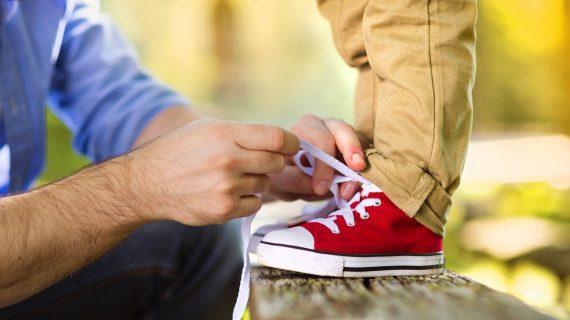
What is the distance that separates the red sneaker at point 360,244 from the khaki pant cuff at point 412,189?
0.01m

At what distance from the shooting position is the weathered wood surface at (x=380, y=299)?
760 mm

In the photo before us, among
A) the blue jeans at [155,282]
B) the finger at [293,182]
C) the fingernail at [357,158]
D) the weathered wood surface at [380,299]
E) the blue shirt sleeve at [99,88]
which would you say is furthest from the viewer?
the blue shirt sleeve at [99,88]

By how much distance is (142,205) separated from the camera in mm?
1014

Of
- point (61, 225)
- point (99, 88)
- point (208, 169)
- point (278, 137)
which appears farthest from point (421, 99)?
point (99, 88)

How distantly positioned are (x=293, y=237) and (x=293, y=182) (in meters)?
0.23

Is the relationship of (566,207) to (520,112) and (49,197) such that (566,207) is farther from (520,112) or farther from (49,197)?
(49,197)

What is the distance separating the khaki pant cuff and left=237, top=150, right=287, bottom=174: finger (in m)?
0.16

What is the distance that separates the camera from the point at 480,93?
3896mm

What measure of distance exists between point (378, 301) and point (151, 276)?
2.23 ft

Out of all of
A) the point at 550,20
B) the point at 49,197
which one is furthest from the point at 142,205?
the point at 550,20

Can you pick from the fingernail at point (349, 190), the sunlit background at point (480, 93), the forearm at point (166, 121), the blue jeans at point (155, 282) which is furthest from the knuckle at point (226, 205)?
the sunlit background at point (480, 93)

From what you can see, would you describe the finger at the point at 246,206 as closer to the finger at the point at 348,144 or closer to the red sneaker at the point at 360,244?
the red sneaker at the point at 360,244

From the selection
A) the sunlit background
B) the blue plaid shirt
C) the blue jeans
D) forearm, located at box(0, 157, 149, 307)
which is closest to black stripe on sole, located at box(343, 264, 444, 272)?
forearm, located at box(0, 157, 149, 307)

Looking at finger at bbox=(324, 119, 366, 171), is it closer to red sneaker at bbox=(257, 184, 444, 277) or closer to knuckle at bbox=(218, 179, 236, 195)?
red sneaker at bbox=(257, 184, 444, 277)
